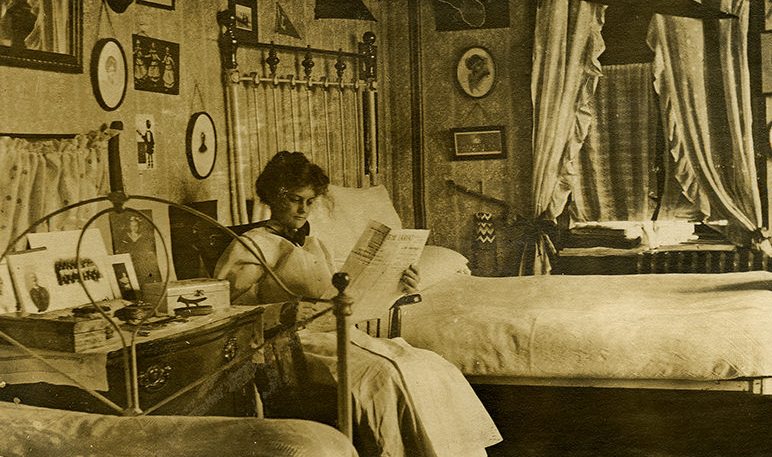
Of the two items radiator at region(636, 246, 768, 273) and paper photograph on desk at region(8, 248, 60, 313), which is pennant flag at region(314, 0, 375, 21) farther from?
paper photograph on desk at region(8, 248, 60, 313)

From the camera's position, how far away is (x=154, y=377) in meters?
2.02

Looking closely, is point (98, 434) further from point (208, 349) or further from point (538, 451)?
point (538, 451)

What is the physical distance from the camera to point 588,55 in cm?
453

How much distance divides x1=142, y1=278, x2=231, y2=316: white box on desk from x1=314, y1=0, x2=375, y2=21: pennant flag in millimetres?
1808

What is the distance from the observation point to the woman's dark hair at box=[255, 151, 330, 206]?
2.89 meters

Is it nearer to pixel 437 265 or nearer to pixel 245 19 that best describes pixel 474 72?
pixel 437 265

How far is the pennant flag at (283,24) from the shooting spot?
11.7ft

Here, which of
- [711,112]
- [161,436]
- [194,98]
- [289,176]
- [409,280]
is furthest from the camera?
[711,112]

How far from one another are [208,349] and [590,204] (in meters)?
2.85

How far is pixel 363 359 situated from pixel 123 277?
75 cm

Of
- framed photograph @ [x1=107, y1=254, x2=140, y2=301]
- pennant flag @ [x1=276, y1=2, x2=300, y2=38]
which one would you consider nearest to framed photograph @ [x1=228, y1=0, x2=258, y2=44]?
pennant flag @ [x1=276, y1=2, x2=300, y2=38]

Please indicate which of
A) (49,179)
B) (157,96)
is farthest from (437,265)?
(49,179)

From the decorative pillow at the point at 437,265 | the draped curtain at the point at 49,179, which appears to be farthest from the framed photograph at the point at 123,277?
the decorative pillow at the point at 437,265

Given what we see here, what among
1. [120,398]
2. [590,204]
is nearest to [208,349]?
[120,398]
